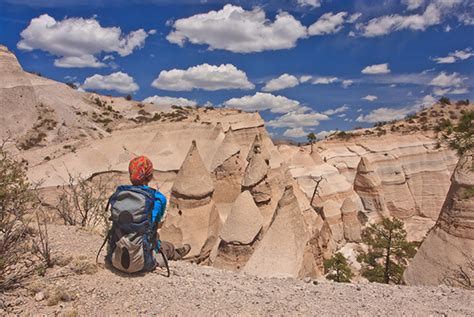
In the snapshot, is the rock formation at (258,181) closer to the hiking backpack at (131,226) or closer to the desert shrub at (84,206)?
the desert shrub at (84,206)

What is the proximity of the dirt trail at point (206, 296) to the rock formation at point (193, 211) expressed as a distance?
6.61m

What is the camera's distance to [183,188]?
1114 centimetres

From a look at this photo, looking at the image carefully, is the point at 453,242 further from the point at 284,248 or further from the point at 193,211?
the point at 193,211

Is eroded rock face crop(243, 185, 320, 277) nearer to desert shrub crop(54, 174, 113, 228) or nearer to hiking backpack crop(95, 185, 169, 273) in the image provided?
desert shrub crop(54, 174, 113, 228)

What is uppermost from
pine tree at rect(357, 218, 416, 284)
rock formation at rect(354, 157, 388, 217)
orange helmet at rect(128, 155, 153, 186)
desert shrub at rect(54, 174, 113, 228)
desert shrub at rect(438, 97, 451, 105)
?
desert shrub at rect(438, 97, 451, 105)

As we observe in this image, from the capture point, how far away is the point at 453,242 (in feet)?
24.9

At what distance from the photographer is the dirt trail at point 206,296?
3316 mm

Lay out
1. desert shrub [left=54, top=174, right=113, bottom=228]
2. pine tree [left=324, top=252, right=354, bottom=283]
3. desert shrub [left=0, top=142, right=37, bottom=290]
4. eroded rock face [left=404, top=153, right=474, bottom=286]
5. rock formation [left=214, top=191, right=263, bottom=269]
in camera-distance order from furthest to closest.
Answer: pine tree [left=324, top=252, right=354, bottom=283]
rock formation [left=214, top=191, right=263, bottom=269]
eroded rock face [left=404, top=153, right=474, bottom=286]
desert shrub [left=54, top=174, right=113, bottom=228]
desert shrub [left=0, top=142, right=37, bottom=290]

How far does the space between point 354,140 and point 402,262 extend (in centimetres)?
2151

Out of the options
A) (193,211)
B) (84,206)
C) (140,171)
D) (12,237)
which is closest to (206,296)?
(140,171)

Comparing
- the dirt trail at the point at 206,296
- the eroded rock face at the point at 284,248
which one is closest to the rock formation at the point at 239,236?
the eroded rock face at the point at 284,248

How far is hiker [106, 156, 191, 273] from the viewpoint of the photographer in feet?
11.8

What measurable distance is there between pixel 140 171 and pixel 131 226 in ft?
1.98

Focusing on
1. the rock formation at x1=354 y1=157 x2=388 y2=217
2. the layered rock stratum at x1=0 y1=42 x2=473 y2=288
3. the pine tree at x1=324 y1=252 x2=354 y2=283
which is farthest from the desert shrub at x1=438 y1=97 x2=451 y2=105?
the pine tree at x1=324 y1=252 x2=354 y2=283
